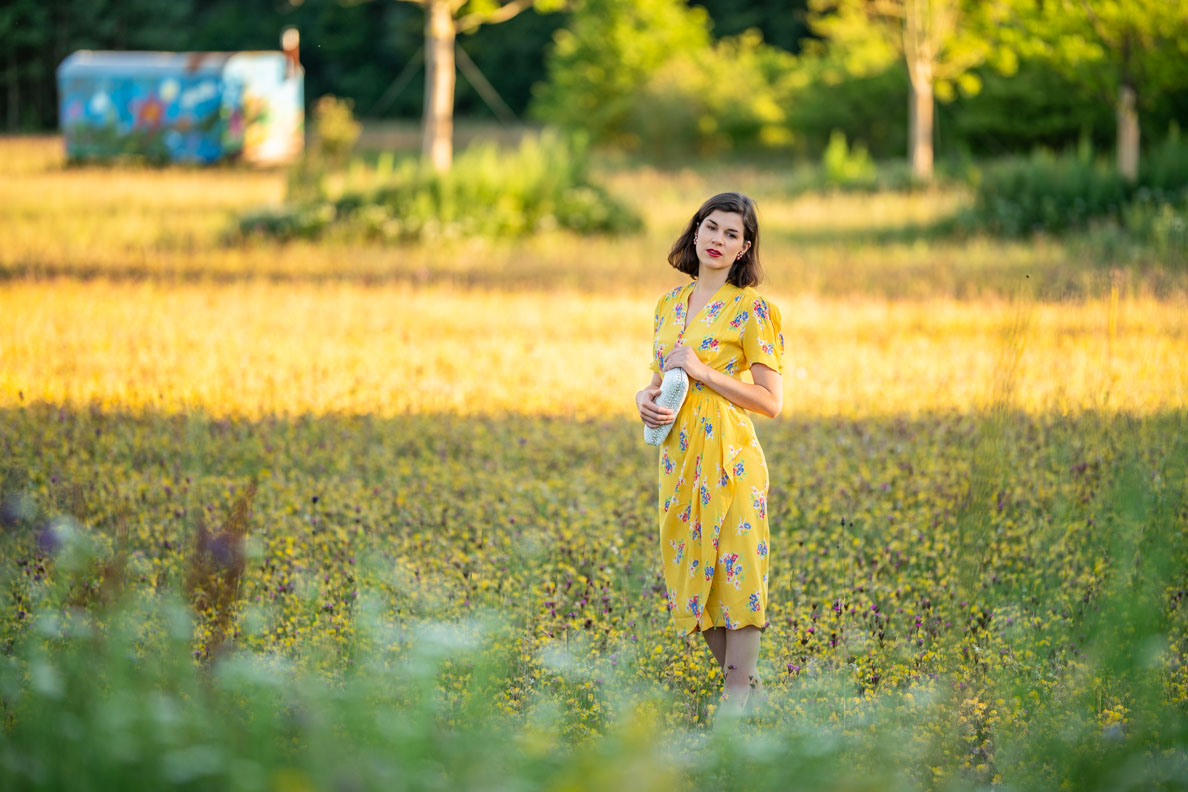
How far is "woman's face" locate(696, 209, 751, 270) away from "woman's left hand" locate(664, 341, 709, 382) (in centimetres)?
29

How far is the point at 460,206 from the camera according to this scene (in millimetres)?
16359

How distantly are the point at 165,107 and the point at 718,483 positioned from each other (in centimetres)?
2812

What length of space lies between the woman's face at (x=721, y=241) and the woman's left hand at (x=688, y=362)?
0.95 ft

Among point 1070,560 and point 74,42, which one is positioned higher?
point 74,42

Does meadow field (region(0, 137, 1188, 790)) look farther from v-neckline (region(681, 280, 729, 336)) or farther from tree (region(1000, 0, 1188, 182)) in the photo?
tree (region(1000, 0, 1188, 182))

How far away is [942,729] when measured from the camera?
3389 mm

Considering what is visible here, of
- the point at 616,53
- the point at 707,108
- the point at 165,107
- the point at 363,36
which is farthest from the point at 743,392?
the point at 363,36

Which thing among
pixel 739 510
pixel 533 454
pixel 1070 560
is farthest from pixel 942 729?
pixel 533 454

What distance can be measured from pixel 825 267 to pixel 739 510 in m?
11.2

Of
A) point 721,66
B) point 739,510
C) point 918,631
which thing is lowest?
point 918,631

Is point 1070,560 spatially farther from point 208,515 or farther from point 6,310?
point 6,310

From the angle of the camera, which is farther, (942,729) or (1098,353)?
(1098,353)

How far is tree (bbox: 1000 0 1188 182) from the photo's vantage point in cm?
1598

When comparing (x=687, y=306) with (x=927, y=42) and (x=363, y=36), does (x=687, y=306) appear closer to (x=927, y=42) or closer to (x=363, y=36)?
(x=927, y=42)
